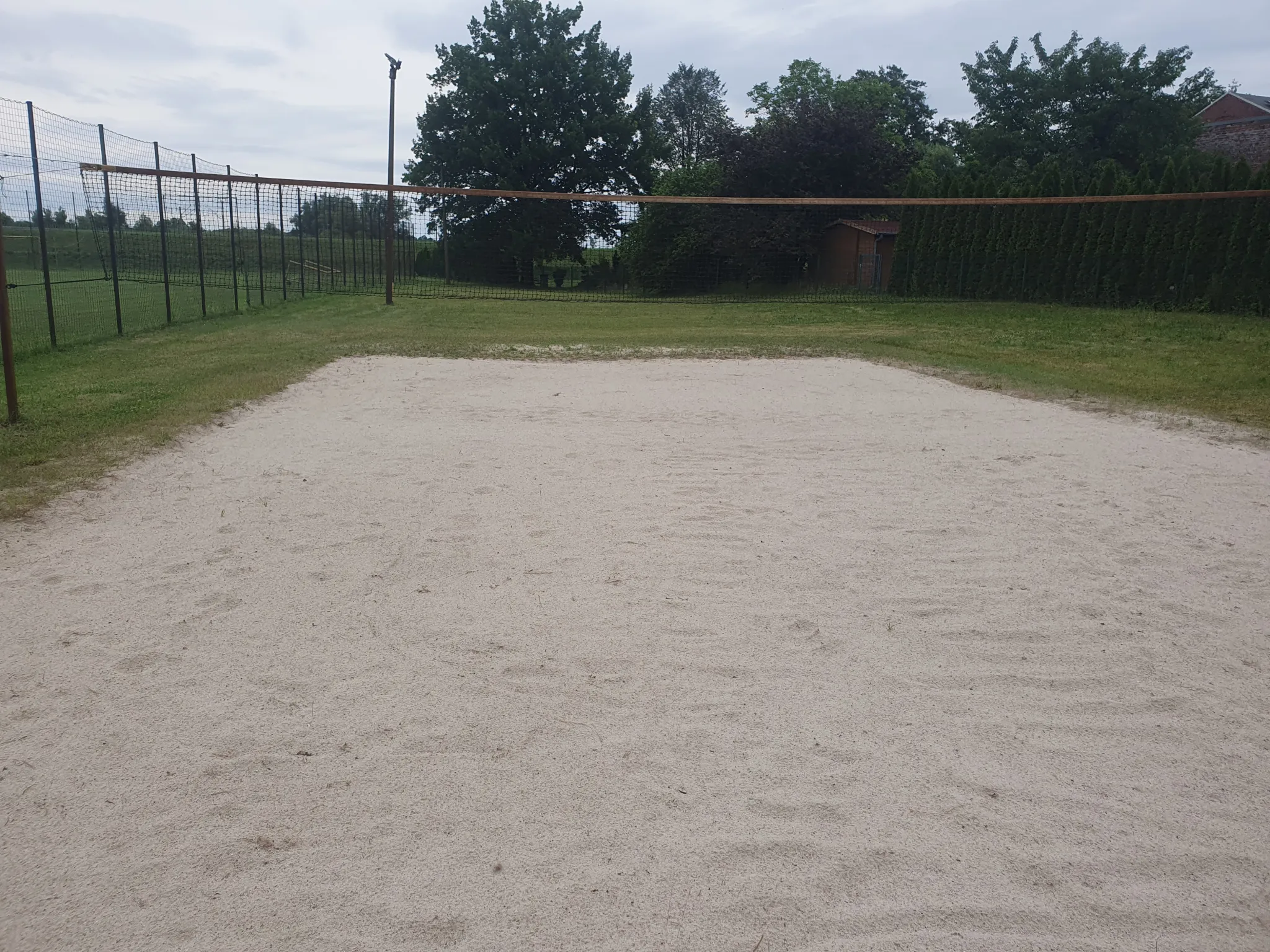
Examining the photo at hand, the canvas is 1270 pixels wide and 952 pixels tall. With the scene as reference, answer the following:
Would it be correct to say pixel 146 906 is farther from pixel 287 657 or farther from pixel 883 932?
pixel 883 932

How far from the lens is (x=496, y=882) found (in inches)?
85.6

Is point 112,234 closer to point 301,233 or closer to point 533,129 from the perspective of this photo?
point 301,233

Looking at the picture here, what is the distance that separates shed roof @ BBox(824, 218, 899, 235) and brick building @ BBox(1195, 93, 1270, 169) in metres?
17.6

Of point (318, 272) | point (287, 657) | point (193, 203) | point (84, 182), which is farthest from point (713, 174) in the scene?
point (287, 657)

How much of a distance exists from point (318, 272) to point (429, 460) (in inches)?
680

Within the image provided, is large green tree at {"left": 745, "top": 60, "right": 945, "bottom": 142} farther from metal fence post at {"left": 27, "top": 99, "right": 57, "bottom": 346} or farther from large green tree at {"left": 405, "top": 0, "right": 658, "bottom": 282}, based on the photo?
metal fence post at {"left": 27, "top": 99, "right": 57, "bottom": 346}

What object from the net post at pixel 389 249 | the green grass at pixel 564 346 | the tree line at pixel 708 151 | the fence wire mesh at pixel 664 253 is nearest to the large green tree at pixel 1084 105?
the tree line at pixel 708 151

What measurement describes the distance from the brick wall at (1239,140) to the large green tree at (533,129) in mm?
22931

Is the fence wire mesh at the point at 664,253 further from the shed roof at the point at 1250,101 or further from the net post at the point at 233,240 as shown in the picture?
the shed roof at the point at 1250,101

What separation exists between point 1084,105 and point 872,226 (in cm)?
1541

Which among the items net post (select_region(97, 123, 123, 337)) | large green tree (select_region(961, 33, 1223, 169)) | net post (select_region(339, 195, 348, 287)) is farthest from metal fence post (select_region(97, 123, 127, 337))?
large green tree (select_region(961, 33, 1223, 169))

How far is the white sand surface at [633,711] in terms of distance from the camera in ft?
6.94

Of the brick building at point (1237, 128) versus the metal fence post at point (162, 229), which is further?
the brick building at point (1237, 128)

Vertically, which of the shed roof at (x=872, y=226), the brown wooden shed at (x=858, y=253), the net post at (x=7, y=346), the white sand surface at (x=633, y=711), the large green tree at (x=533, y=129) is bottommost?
the white sand surface at (x=633, y=711)
